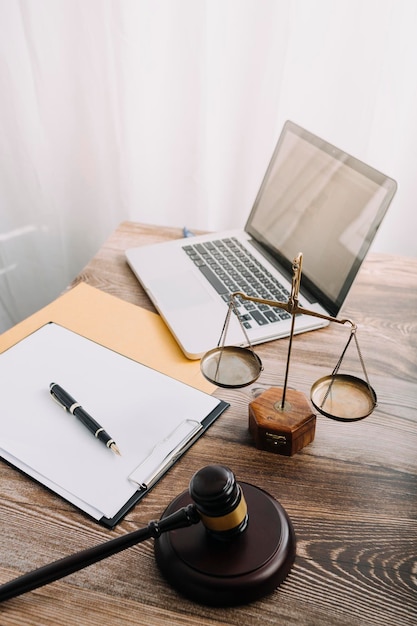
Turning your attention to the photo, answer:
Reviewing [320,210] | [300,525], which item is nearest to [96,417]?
[300,525]

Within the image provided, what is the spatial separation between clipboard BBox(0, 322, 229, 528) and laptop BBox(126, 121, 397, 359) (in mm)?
112

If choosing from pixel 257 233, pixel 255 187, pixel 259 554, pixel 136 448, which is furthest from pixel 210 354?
pixel 255 187

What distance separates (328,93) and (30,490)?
3.83 ft

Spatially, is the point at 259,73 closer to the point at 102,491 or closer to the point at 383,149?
the point at 383,149

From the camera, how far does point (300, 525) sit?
0.68 meters

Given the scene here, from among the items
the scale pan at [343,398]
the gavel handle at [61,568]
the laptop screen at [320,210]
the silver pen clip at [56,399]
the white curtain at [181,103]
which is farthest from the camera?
the white curtain at [181,103]

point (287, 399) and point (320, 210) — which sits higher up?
point (320, 210)

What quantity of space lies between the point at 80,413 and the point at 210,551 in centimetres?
27

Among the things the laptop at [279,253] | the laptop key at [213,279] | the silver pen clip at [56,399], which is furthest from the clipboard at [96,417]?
the laptop key at [213,279]

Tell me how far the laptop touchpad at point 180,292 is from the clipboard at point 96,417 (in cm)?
15

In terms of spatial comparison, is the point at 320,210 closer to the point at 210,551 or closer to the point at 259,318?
the point at 259,318

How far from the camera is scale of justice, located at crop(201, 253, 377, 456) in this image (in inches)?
28.4

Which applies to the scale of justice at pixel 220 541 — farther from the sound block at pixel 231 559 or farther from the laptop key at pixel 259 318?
the laptop key at pixel 259 318

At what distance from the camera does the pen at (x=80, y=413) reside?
2.49 feet
